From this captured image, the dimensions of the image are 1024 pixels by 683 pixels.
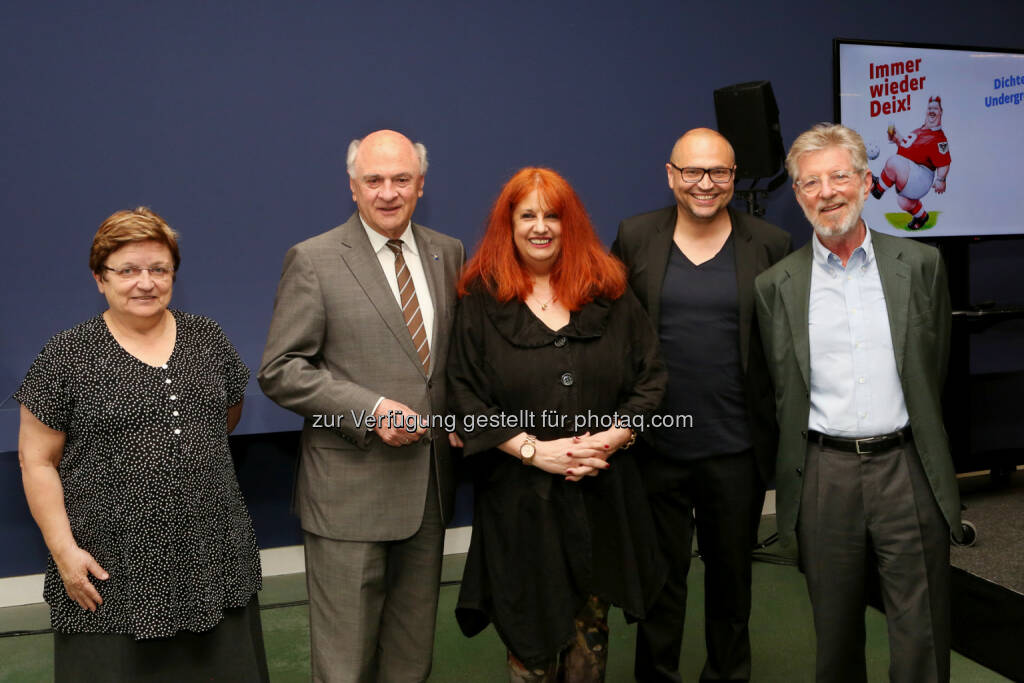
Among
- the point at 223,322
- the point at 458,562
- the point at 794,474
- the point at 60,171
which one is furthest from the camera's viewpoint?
the point at 458,562

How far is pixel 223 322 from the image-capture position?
4.06m

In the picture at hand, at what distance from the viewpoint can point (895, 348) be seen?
94.2 inches

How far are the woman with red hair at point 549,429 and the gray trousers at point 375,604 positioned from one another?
0.22 metres

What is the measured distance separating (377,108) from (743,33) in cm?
191

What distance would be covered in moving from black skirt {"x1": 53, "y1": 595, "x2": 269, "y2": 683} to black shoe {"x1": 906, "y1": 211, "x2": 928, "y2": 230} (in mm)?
3537

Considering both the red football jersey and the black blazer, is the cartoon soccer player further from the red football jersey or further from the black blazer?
the black blazer

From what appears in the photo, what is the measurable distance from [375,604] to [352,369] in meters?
0.69

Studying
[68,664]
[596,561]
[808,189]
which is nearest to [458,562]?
[596,561]

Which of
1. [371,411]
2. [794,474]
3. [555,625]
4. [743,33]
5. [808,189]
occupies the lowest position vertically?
[555,625]

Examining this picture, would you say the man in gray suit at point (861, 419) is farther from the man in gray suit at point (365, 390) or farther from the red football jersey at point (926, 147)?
the red football jersey at point (926, 147)

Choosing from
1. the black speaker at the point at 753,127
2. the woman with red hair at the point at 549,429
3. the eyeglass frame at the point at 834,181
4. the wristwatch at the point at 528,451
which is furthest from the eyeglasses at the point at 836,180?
the black speaker at the point at 753,127

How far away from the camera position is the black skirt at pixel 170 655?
2156 mm

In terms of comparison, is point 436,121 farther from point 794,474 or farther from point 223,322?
point 794,474

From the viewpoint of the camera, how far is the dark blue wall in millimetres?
3762
